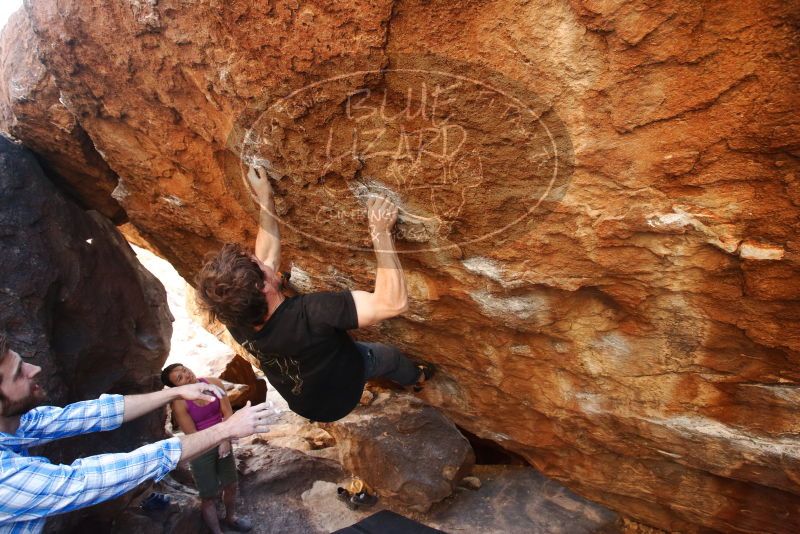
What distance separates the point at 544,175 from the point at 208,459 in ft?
9.27

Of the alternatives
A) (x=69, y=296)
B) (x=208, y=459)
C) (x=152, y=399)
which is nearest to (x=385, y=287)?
(x=152, y=399)

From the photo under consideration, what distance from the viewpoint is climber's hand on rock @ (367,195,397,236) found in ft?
7.15

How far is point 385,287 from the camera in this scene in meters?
2.07

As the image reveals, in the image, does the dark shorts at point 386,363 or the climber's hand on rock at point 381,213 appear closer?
the climber's hand on rock at point 381,213

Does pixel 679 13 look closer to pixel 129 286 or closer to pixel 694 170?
pixel 694 170

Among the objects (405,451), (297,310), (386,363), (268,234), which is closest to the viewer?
(297,310)

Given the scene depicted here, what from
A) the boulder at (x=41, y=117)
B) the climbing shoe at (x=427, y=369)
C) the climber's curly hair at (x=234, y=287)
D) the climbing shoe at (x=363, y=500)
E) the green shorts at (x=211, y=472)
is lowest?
the climbing shoe at (x=363, y=500)

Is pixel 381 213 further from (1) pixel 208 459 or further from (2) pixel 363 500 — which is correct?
(2) pixel 363 500

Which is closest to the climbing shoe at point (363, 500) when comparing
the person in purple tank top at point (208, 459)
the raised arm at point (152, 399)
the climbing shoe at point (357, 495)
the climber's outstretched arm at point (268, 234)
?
the climbing shoe at point (357, 495)

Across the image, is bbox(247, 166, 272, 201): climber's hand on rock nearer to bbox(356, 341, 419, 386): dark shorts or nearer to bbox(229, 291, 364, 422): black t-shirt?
bbox(229, 291, 364, 422): black t-shirt

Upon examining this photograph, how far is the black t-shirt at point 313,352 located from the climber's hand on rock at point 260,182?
0.56 meters

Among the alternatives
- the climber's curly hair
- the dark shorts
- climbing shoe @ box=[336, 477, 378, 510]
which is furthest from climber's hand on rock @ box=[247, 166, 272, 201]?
climbing shoe @ box=[336, 477, 378, 510]

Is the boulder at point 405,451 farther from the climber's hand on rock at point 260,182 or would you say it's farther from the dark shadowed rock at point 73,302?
the climber's hand on rock at point 260,182

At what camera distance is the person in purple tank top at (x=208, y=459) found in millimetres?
3275
